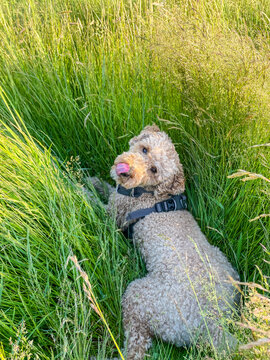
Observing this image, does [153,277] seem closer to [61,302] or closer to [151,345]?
[151,345]

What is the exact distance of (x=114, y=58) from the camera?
12.4 ft

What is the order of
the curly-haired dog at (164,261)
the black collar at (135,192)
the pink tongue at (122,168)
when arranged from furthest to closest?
the black collar at (135,192) → the pink tongue at (122,168) → the curly-haired dog at (164,261)

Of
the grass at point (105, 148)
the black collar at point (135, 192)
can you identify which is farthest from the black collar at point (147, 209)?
the grass at point (105, 148)

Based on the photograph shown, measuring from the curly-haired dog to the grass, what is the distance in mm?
126

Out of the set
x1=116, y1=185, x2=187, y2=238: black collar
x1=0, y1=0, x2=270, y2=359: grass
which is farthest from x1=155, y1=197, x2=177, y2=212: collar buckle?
x1=0, y1=0, x2=270, y2=359: grass

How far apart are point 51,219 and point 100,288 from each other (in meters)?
0.54

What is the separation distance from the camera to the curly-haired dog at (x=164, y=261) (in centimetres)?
225

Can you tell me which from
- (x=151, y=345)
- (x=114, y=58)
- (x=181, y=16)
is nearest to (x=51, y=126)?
(x=114, y=58)

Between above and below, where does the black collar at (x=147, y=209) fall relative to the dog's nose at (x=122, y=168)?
below

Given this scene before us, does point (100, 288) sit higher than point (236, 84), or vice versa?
point (236, 84)

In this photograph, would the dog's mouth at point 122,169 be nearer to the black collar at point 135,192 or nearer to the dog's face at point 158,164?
the dog's face at point 158,164

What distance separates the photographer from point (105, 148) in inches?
138

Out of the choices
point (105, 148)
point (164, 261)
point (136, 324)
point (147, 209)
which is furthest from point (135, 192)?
point (136, 324)

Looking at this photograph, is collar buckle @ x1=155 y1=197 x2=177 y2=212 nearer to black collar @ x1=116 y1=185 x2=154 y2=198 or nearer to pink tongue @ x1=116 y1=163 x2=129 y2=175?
black collar @ x1=116 y1=185 x2=154 y2=198
